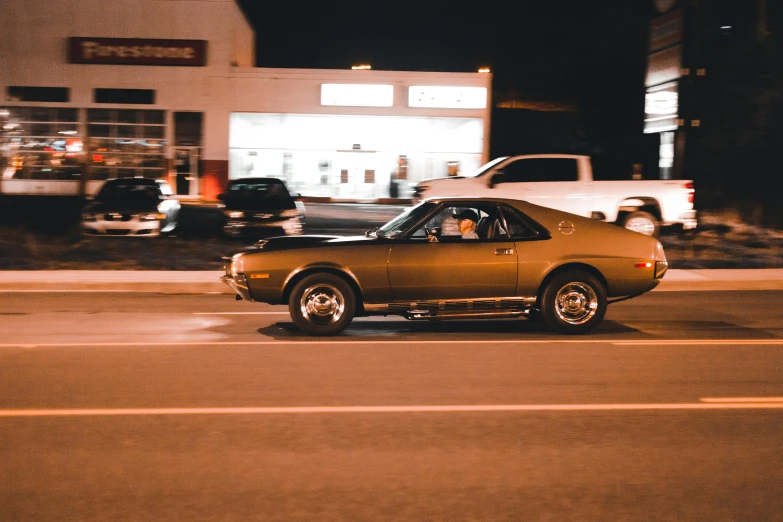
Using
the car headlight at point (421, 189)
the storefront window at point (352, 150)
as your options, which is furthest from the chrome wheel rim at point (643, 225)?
the storefront window at point (352, 150)

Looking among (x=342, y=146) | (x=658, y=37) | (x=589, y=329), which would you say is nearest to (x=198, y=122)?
(x=342, y=146)

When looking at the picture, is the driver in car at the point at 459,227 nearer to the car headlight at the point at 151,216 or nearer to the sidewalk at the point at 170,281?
the sidewalk at the point at 170,281

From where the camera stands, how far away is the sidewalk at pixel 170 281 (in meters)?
15.0

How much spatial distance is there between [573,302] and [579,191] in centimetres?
1059

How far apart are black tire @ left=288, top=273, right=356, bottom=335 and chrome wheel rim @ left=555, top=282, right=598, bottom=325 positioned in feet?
7.68

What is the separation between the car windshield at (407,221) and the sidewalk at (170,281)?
4763mm

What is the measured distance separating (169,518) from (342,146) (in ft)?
114

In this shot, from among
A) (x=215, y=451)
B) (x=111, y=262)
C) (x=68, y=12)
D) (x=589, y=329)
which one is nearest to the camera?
(x=215, y=451)

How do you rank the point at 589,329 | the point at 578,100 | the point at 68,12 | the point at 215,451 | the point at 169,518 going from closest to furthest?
the point at 169,518 < the point at 215,451 < the point at 589,329 < the point at 68,12 < the point at 578,100

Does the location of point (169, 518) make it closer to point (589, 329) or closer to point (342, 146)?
point (589, 329)

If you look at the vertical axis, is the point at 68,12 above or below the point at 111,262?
above

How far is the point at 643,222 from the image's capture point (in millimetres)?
20656

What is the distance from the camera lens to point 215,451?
20.0ft

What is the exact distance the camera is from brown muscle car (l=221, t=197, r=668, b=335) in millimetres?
10383
